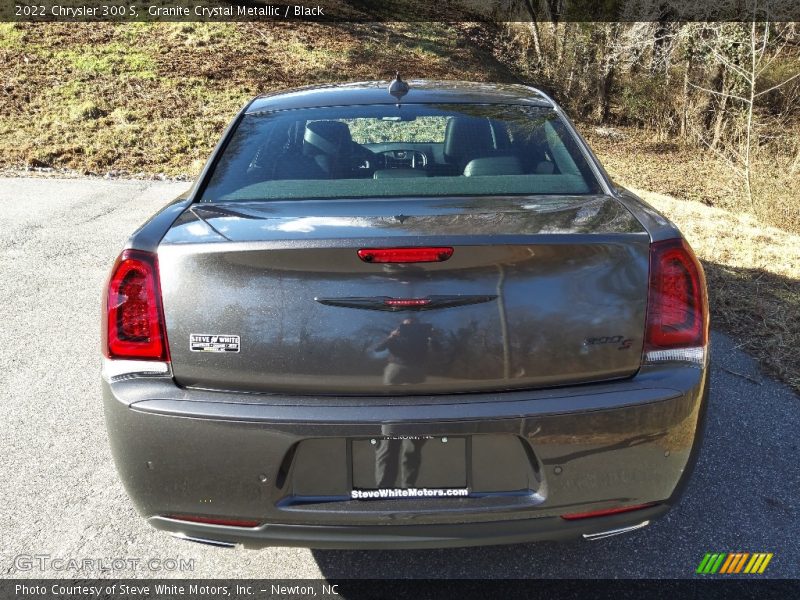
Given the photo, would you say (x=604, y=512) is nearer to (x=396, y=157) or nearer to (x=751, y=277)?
(x=396, y=157)

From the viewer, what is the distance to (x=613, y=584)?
2.47m

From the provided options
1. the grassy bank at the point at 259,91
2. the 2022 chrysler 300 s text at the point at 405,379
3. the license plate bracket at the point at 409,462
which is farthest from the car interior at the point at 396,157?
the grassy bank at the point at 259,91

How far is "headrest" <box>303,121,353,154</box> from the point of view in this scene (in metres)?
3.12

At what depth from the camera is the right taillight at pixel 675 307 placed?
2.10 m

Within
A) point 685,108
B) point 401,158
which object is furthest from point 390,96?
point 685,108

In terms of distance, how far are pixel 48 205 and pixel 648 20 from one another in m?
15.4

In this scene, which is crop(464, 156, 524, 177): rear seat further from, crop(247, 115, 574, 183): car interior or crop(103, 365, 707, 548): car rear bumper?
crop(103, 365, 707, 548): car rear bumper

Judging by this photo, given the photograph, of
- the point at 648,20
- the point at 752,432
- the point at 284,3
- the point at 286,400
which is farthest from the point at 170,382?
the point at 284,3

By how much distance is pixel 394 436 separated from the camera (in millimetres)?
1994

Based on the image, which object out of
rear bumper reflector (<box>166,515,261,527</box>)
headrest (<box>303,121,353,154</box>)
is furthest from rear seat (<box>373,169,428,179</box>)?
rear bumper reflector (<box>166,515,261,527</box>)

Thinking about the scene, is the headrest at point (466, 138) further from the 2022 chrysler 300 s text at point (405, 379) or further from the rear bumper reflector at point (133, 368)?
the rear bumper reflector at point (133, 368)

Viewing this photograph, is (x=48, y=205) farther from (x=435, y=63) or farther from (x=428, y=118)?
(x=435, y=63)

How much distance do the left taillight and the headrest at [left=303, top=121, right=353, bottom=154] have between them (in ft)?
3.92
